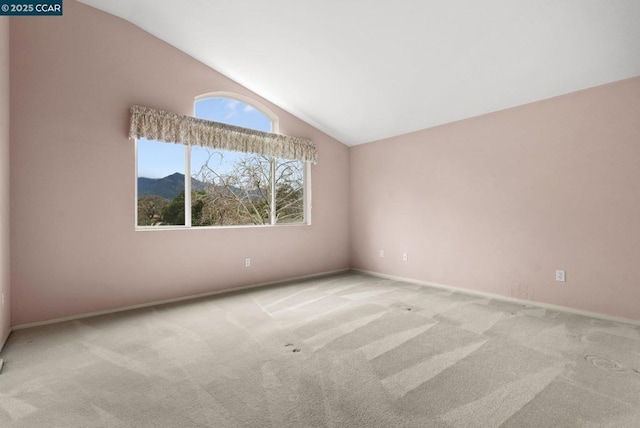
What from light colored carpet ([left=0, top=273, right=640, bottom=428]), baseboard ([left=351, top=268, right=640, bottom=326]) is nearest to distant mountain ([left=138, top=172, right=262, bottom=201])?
light colored carpet ([left=0, top=273, right=640, bottom=428])

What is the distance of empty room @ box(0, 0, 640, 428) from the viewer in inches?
76.4

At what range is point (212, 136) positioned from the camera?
4.08m

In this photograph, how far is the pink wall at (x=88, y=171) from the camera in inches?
118

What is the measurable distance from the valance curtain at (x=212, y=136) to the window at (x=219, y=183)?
178mm

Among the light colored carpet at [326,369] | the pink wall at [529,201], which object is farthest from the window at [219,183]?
the pink wall at [529,201]

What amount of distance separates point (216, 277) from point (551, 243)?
4.11 m

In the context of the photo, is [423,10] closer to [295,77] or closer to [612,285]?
[295,77]

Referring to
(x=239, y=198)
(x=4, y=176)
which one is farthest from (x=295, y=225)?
(x=4, y=176)

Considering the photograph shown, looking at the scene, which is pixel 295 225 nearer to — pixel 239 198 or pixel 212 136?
pixel 239 198

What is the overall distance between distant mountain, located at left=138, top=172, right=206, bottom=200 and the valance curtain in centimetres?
50

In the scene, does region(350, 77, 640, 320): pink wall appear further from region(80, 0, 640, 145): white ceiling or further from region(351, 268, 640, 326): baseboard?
region(80, 0, 640, 145): white ceiling

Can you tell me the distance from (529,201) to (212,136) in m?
4.01

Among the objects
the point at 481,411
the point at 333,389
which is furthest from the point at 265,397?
the point at 481,411

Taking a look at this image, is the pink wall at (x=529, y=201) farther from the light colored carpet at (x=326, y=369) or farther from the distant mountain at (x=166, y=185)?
the distant mountain at (x=166, y=185)
